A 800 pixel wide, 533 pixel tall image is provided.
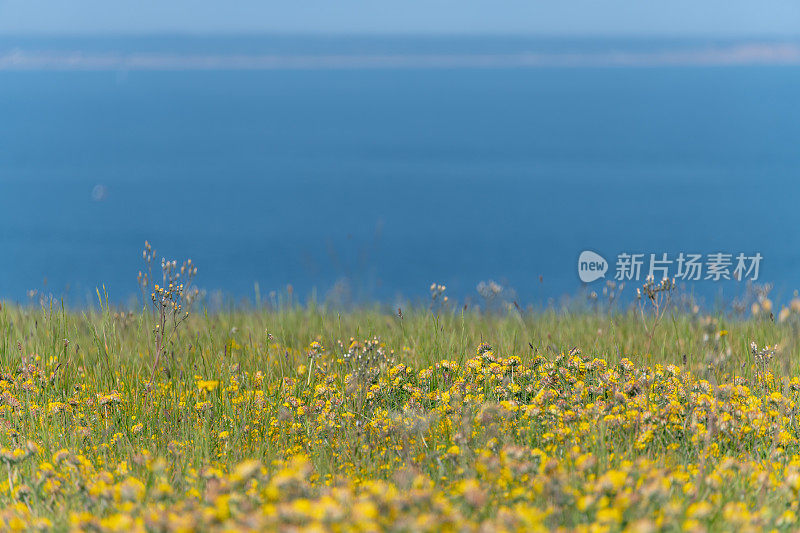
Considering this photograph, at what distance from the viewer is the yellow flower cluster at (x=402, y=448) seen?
8.21ft

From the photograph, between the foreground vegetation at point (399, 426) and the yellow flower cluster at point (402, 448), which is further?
the foreground vegetation at point (399, 426)

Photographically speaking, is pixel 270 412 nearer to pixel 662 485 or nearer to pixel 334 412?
pixel 334 412

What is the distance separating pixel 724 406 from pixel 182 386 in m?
3.38

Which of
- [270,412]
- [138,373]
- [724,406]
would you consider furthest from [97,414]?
[724,406]

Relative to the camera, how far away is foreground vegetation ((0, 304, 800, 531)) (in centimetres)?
263

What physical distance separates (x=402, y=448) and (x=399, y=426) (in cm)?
13

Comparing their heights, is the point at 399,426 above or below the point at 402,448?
above

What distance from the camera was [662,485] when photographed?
8.39 feet

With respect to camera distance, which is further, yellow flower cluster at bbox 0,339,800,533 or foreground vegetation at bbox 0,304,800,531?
foreground vegetation at bbox 0,304,800,531

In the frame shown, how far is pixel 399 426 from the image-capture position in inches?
156

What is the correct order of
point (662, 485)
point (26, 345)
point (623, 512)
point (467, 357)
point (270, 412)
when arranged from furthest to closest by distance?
point (26, 345) → point (467, 357) → point (270, 412) → point (623, 512) → point (662, 485)

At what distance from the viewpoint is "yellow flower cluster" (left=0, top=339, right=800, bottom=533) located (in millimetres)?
2504

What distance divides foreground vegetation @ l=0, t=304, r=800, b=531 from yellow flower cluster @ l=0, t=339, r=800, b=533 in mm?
15

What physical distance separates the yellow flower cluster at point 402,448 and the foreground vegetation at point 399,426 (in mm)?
15
